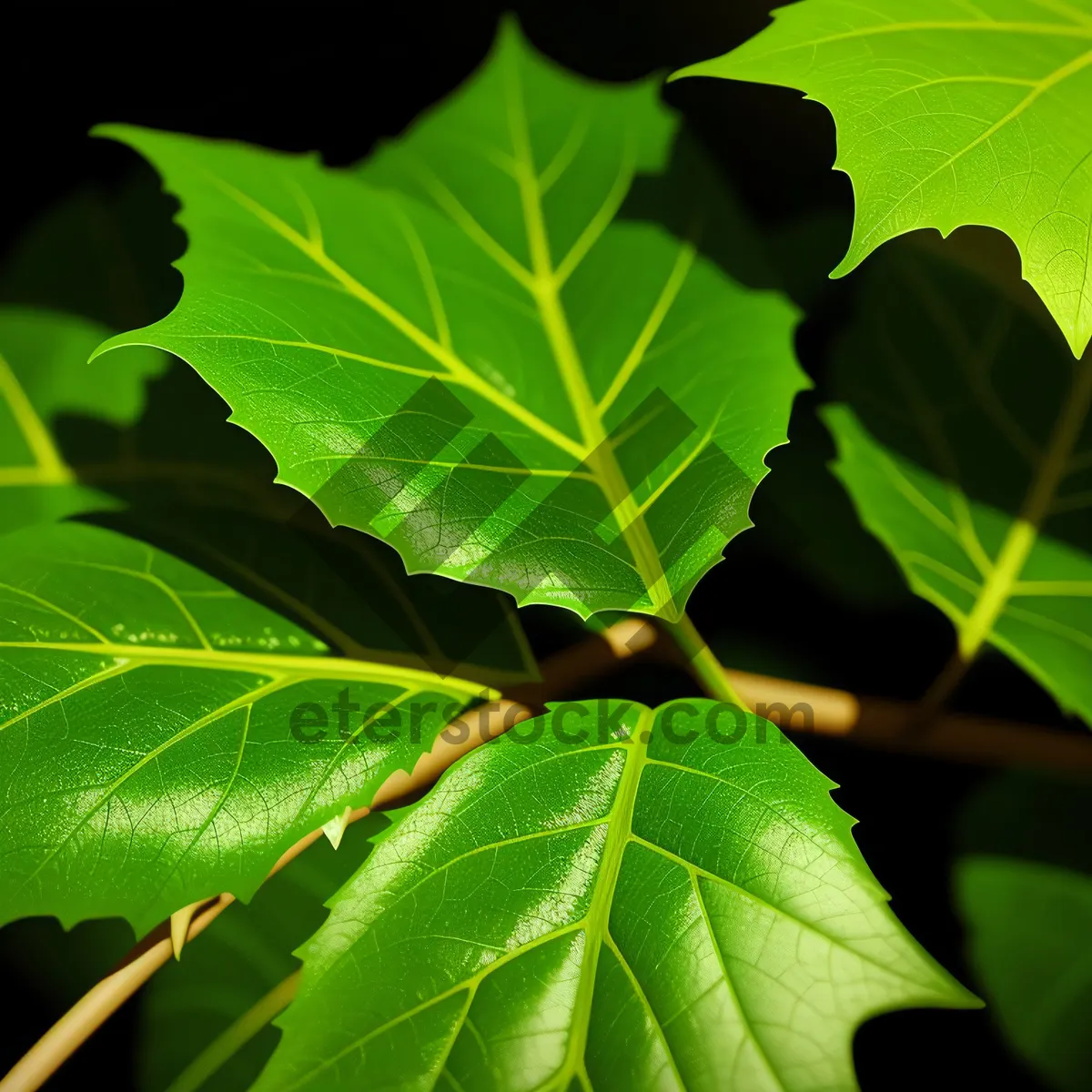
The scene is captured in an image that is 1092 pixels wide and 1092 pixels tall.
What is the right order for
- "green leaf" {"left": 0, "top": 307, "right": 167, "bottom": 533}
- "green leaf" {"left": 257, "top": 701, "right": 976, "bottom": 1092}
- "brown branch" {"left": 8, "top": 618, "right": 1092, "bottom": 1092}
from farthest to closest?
"green leaf" {"left": 0, "top": 307, "right": 167, "bottom": 533}, "brown branch" {"left": 8, "top": 618, "right": 1092, "bottom": 1092}, "green leaf" {"left": 257, "top": 701, "right": 976, "bottom": 1092}

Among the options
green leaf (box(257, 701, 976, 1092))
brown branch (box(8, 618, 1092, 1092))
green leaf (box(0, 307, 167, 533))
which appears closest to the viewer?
green leaf (box(257, 701, 976, 1092))

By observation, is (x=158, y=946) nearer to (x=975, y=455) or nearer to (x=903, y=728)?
(x=903, y=728)

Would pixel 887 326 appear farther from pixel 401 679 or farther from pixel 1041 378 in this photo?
pixel 401 679

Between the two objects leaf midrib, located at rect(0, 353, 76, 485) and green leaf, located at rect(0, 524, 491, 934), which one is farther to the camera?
leaf midrib, located at rect(0, 353, 76, 485)

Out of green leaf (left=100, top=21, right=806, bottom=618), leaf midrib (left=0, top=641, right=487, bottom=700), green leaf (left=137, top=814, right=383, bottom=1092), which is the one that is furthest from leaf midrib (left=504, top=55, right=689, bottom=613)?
green leaf (left=137, top=814, right=383, bottom=1092)

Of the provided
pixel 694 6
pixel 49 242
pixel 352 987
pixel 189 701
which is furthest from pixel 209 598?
pixel 694 6

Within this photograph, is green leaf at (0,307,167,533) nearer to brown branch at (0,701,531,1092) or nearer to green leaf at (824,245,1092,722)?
brown branch at (0,701,531,1092)

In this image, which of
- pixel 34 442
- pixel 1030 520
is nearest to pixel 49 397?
pixel 34 442
